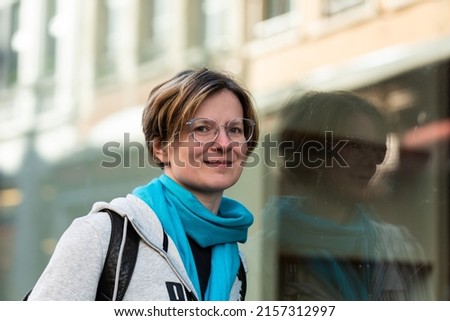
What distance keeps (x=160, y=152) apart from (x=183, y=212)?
208mm

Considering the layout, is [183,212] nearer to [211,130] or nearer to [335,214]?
[211,130]

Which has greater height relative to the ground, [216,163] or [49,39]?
[49,39]

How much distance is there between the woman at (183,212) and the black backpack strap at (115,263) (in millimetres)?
14

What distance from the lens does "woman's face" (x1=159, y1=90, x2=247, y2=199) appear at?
2180 millimetres

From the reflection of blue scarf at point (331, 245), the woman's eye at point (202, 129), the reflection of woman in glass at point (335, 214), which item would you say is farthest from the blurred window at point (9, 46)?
the woman's eye at point (202, 129)

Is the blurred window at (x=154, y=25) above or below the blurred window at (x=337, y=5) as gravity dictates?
below

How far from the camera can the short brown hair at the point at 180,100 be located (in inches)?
86.4

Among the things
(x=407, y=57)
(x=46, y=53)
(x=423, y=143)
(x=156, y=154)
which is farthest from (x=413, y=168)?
(x=156, y=154)

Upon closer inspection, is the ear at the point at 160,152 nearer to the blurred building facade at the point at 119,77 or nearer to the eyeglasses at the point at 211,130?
the eyeglasses at the point at 211,130

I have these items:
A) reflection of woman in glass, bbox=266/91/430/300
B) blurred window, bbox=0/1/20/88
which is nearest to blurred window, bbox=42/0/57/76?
blurred window, bbox=0/1/20/88

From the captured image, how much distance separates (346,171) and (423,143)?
1341 millimetres

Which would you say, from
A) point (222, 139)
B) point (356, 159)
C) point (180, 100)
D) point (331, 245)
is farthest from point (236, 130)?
point (331, 245)

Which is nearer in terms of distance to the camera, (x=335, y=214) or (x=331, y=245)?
(x=335, y=214)

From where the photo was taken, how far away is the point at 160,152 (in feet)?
7.46
